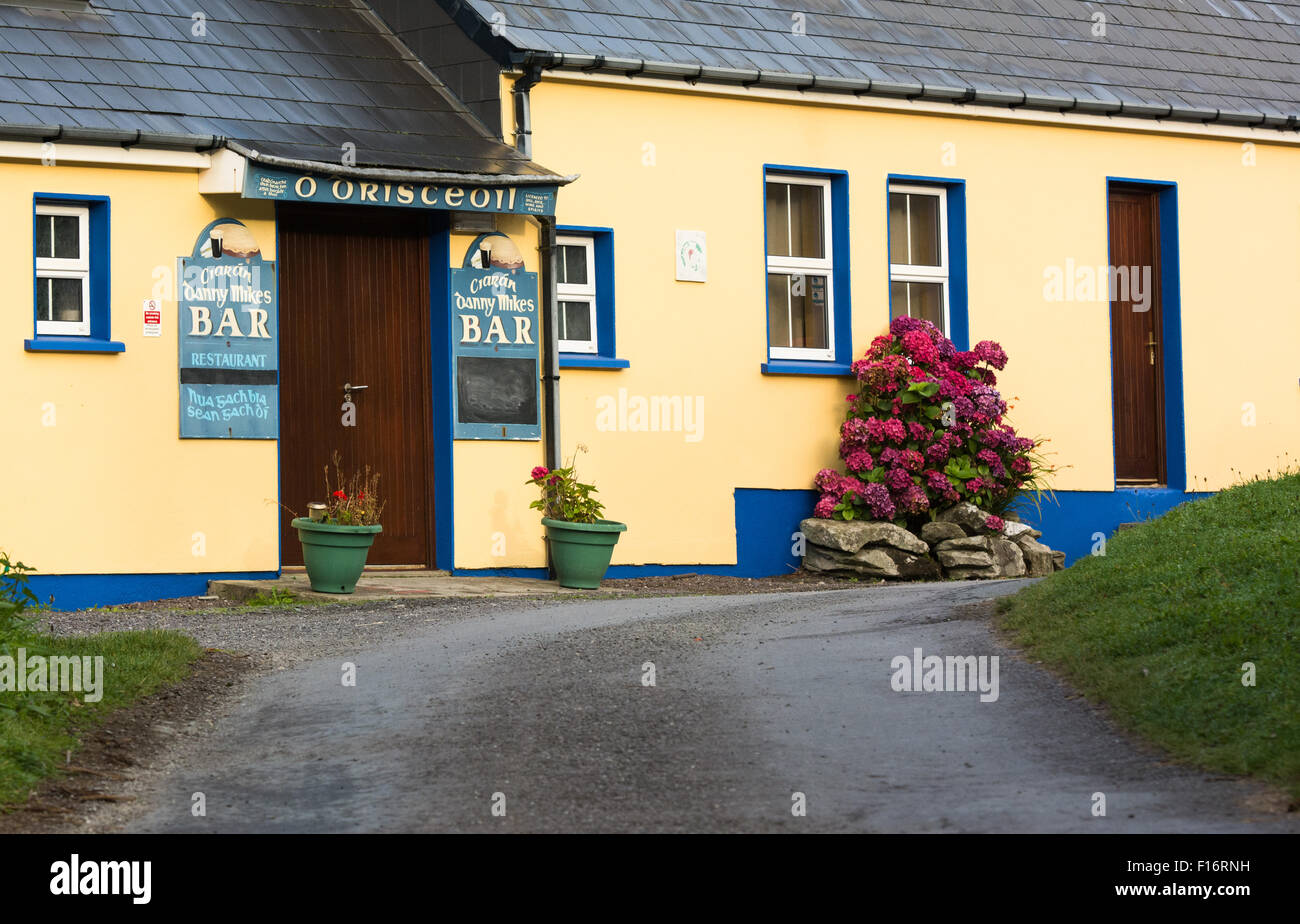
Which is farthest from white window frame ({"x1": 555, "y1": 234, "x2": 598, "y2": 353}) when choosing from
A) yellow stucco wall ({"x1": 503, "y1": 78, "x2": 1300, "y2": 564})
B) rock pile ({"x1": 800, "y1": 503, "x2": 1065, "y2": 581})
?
rock pile ({"x1": 800, "y1": 503, "x2": 1065, "y2": 581})

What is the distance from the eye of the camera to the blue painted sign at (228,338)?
1401cm

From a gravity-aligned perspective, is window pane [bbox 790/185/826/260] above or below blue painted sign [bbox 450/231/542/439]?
above

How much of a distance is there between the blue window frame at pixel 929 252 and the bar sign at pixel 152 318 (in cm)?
697

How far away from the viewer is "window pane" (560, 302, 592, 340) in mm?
15750

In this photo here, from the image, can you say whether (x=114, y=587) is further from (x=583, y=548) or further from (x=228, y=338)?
(x=583, y=548)

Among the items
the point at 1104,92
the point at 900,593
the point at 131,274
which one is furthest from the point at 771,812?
the point at 1104,92

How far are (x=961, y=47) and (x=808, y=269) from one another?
3056 mm

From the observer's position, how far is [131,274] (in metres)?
13.8

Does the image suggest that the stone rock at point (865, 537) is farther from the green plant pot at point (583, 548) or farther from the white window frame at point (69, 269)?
the white window frame at point (69, 269)

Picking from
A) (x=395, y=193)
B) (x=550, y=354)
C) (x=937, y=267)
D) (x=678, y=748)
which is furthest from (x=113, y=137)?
(x=678, y=748)

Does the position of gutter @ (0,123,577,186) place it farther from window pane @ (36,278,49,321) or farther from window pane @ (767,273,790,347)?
window pane @ (767,273,790,347)

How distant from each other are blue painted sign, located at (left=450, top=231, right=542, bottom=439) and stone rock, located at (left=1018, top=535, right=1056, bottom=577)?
15.2 ft
